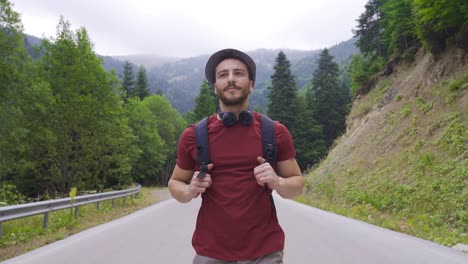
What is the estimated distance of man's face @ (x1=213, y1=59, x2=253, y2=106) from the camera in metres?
2.78

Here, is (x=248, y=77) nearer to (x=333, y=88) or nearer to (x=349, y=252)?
(x=349, y=252)

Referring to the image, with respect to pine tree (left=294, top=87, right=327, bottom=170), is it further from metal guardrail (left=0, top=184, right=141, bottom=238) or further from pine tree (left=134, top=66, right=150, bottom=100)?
metal guardrail (left=0, top=184, right=141, bottom=238)

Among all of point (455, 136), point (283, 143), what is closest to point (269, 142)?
point (283, 143)

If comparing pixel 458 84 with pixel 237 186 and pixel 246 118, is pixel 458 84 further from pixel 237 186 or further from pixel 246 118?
pixel 237 186

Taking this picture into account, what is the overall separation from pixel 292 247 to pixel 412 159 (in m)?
12.3

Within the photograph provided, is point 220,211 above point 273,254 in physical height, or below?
above

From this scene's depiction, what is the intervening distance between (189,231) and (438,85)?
16.9 meters

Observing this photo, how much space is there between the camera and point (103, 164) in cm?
2750

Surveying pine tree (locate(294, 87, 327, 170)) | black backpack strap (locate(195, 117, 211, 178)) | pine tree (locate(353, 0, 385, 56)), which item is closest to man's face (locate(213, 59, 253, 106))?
black backpack strap (locate(195, 117, 211, 178))

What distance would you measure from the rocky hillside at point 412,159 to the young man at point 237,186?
6.60 metres

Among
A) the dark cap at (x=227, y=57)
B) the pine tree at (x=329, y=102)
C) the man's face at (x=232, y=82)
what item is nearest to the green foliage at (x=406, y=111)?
the dark cap at (x=227, y=57)

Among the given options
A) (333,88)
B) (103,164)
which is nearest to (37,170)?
(103,164)

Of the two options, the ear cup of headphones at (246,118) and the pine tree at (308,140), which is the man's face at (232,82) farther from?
the pine tree at (308,140)

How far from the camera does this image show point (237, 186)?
258cm
